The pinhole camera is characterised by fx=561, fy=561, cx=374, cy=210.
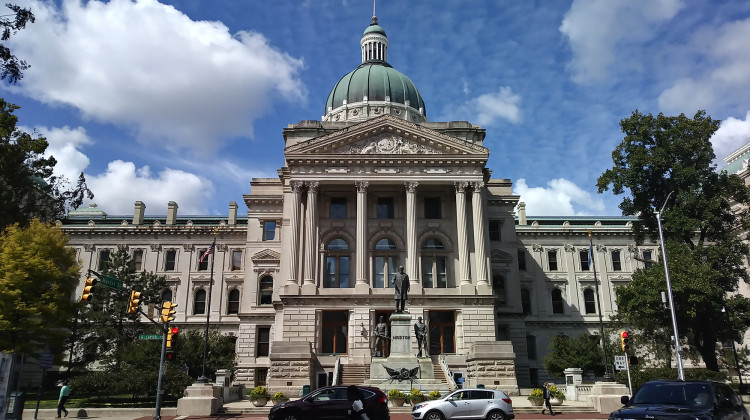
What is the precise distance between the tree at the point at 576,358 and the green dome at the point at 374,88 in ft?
115

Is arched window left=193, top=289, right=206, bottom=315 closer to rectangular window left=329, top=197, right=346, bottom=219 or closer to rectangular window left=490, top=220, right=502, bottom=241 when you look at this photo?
rectangular window left=329, top=197, right=346, bottom=219

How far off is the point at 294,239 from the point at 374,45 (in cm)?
4346

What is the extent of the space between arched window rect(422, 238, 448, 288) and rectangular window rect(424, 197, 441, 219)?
220 centimetres

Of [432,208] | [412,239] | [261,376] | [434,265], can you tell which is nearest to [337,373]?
[412,239]

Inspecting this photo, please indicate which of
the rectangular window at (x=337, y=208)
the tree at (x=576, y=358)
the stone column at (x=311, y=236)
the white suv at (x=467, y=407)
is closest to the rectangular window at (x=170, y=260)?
the stone column at (x=311, y=236)

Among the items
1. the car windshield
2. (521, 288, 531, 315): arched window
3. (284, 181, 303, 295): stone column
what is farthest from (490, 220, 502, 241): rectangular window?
the car windshield

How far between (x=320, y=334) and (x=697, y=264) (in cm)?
2613

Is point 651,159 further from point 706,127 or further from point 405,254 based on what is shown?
point 405,254

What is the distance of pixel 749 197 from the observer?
3919 cm

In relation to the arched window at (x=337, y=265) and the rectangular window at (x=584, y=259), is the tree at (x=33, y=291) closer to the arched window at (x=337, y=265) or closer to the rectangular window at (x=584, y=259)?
the arched window at (x=337, y=265)

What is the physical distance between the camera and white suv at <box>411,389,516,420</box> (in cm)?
2020

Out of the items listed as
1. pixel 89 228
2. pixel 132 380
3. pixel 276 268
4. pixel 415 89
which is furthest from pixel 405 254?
pixel 89 228

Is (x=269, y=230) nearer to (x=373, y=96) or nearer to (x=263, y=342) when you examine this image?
(x=263, y=342)

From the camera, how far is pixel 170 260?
204 ft
